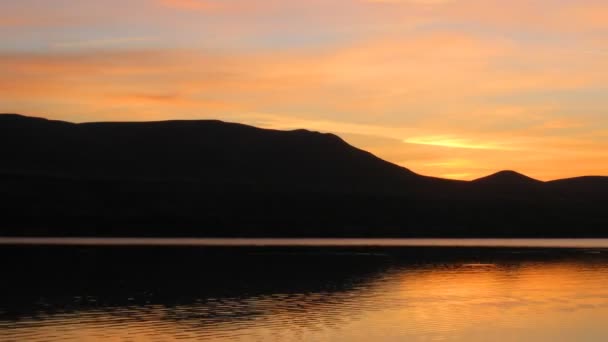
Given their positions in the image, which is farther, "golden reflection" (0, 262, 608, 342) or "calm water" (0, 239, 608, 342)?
"calm water" (0, 239, 608, 342)

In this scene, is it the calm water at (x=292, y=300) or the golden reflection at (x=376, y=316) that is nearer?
the golden reflection at (x=376, y=316)

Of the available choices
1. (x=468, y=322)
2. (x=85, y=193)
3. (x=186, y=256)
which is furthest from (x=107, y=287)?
(x=85, y=193)

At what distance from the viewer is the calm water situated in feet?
125

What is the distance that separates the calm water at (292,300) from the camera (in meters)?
38.2

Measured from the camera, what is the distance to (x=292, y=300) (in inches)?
1970

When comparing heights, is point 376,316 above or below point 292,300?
below

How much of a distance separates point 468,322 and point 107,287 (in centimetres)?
2169

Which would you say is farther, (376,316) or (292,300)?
(292,300)

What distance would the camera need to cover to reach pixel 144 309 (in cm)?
4419

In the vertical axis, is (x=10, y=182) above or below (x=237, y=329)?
above

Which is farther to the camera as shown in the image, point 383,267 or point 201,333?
point 383,267

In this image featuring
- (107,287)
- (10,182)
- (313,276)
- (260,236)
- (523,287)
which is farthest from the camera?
(10,182)

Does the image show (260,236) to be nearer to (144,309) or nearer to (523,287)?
(523,287)

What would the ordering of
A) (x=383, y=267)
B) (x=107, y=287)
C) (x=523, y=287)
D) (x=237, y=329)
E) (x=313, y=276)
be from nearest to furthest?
(x=237, y=329)
(x=107, y=287)
(x=523, y=287)
(x=313, y=276)
(x=383, y=267)
